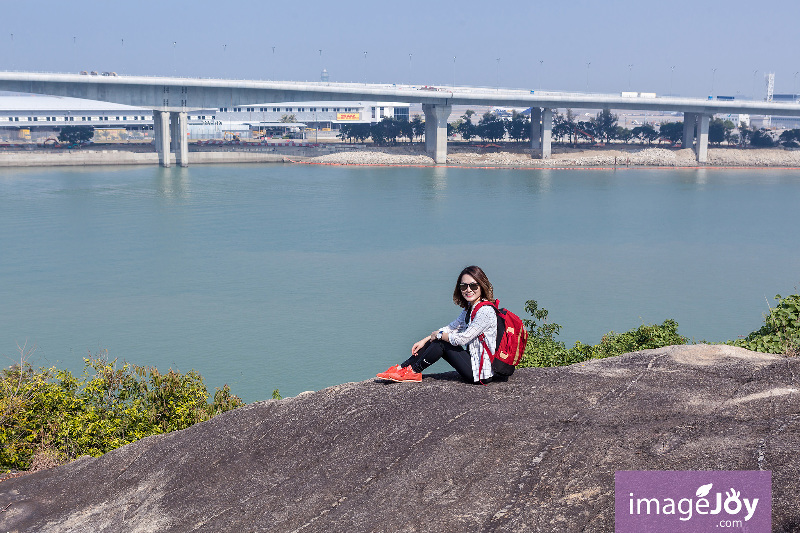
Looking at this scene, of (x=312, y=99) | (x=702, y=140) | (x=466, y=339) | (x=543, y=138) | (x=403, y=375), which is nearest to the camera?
(x=466, y=339)

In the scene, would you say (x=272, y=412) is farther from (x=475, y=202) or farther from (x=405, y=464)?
(x=475, y=202)

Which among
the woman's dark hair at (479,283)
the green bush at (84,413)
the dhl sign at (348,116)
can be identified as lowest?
the green bush at (84,413)

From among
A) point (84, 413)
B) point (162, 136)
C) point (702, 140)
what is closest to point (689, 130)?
point (702, 140)

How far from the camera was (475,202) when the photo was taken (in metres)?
62.0

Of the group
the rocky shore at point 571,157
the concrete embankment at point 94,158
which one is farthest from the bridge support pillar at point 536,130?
the concrete embankment at point 94,158

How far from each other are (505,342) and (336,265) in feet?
96.5

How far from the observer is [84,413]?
11.9 m

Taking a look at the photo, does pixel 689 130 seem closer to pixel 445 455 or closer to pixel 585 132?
pixel 585 132

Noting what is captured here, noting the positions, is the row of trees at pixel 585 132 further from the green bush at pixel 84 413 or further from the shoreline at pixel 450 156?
the green bush at pixel 84 413

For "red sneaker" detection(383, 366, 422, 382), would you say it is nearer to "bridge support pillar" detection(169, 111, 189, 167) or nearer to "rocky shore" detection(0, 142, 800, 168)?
"bridge support pillar" detection(169, 111, 189, 167)

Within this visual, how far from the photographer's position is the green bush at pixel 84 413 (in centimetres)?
1077

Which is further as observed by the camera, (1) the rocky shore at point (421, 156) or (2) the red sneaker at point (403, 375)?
(1) the rocky shore at point (421, 156)

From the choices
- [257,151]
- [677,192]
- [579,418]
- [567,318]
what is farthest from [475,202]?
[579,418]

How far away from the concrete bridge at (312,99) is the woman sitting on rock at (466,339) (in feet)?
273
